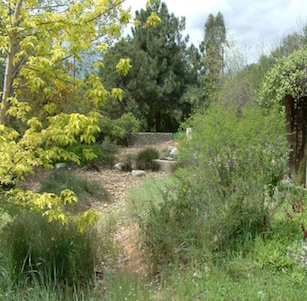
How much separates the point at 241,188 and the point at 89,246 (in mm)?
1464

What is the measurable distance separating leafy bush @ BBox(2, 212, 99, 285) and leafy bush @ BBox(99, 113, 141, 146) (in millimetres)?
8812

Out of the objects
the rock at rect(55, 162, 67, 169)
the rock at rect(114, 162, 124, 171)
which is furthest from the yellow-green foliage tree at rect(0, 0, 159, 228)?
the rock at rect(114, 162, 124, 171)

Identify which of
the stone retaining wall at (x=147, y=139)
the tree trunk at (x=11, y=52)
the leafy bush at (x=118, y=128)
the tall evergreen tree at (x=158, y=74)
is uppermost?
the tall evergreen tree at (x=158, y=74)

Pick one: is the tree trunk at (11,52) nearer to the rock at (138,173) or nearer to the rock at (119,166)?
the rock at (138,173)

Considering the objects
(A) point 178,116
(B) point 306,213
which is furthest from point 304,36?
(B) point 306,213

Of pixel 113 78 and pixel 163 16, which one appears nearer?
pixel 113 78

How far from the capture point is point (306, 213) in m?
3.94

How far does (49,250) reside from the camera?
313cm

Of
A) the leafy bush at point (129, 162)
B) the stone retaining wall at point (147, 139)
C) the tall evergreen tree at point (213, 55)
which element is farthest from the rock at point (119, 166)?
the tall evergreen tree at point (213, 55)

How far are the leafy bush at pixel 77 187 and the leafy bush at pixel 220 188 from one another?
260 cm

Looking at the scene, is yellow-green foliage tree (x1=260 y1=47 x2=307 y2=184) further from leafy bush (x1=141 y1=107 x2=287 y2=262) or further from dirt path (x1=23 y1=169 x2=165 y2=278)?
dirt path (x1=23 y1=169 x2=165 y2=278)

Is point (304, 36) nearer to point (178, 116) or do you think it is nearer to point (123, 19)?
point (178, 116)

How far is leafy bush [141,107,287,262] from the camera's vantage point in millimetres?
3301

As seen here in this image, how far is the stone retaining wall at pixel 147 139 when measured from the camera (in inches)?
577
